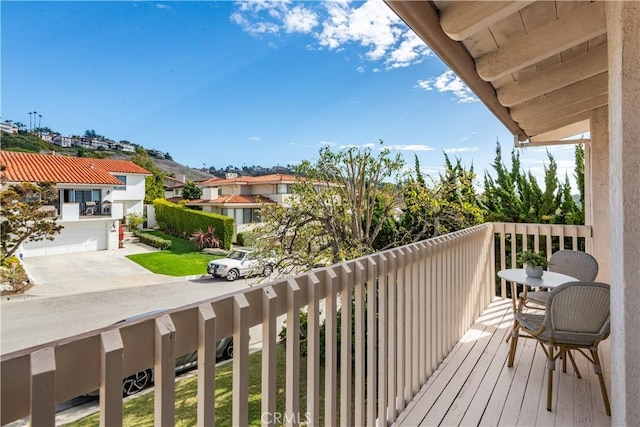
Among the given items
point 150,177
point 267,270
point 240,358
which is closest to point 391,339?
point 240,358

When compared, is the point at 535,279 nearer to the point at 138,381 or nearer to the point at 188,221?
the point at 138,381

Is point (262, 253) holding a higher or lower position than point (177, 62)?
lower

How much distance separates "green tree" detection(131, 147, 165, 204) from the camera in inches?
826

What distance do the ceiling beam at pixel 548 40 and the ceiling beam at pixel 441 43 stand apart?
147 mm

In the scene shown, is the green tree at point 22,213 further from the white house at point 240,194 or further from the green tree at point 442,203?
the white house at point 240,194

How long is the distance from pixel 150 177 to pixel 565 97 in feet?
76.0

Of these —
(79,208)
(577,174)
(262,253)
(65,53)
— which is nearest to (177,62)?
(65,53)

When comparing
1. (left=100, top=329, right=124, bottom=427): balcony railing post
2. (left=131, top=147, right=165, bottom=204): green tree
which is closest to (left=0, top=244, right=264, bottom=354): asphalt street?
(left=100, top=329, right=124, bottom=427): balcony railing post

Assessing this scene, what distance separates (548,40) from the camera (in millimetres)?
1771

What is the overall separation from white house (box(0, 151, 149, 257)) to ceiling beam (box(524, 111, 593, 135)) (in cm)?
1126

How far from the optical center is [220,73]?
2828cm

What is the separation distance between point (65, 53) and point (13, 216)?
44.0 feet

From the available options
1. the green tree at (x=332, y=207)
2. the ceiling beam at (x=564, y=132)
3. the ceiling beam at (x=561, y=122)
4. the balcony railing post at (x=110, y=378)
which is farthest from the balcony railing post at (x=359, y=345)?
the ceiling beam at (x=564, y=132)

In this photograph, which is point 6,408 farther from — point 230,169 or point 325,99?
point 325,99
